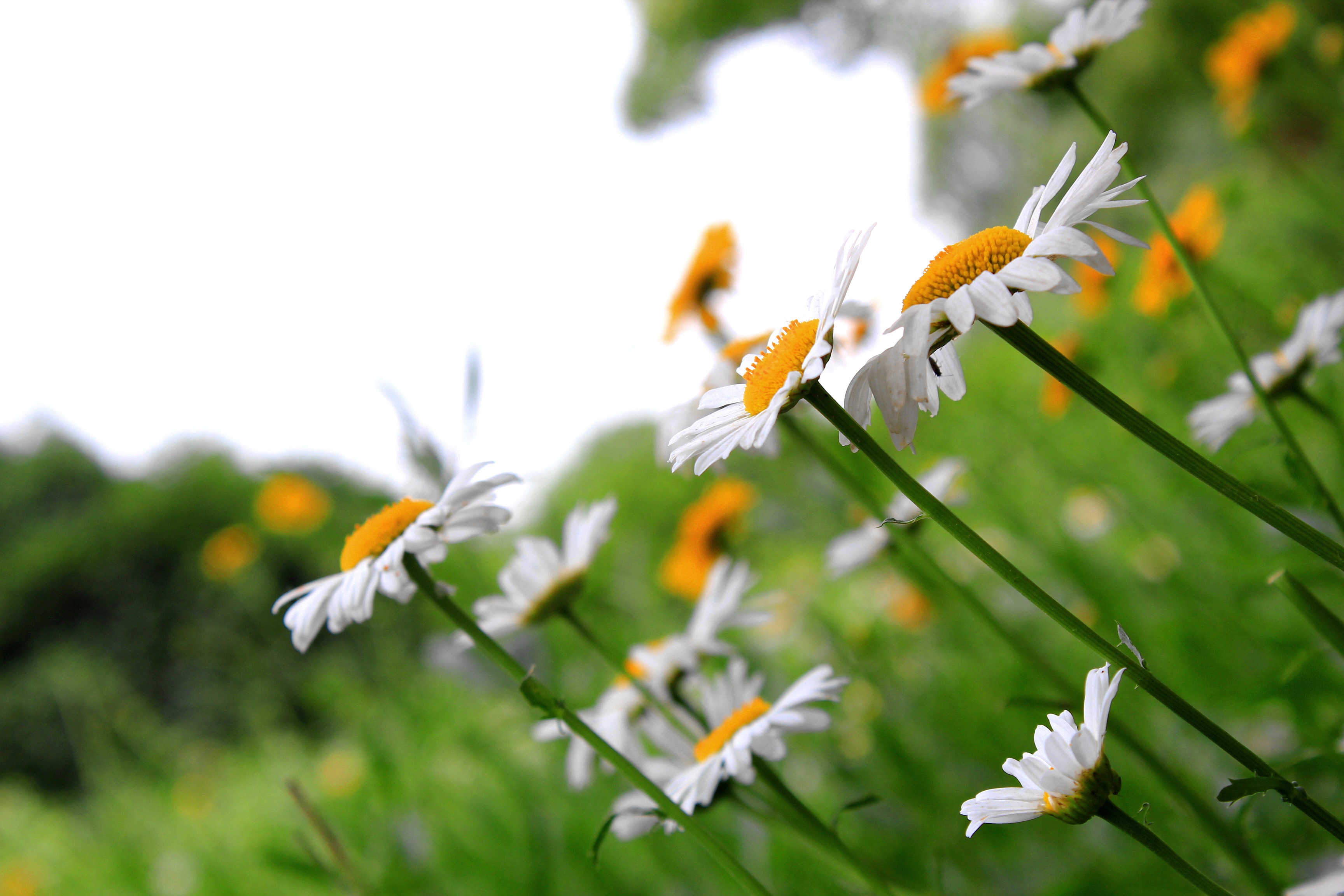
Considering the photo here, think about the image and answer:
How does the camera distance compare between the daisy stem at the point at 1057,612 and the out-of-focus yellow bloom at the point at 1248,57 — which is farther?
the out-of-focus yellow bloom at the point at 1248,57

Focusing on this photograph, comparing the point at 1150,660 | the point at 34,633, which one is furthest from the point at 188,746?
the point at 1150,660

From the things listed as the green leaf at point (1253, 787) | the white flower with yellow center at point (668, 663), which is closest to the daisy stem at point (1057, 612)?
the green leaf at point (1253, 787)

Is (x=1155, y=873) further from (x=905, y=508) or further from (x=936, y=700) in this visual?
(x=936, y=700)

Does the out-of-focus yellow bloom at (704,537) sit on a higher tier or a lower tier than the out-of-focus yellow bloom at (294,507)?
lower

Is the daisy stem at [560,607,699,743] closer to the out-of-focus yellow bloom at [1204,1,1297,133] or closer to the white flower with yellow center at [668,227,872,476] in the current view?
the white flower with yellow center at [668,227,872,476]

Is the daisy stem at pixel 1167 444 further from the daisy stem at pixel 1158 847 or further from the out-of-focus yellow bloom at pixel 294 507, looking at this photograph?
the out-of-focus yellow bloom at pixel 294 507

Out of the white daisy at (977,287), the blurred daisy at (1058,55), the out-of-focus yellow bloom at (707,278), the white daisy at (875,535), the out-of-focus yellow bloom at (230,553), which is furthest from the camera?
the out-of-focus yellow bloom at (230,553)

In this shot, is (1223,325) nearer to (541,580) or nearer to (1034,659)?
(1034,659)
